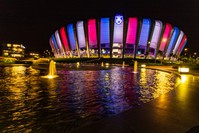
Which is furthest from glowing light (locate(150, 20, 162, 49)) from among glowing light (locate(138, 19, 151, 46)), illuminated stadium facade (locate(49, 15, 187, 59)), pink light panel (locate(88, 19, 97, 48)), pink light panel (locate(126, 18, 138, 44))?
pink light panel (locate(88, 19, 97, 48))

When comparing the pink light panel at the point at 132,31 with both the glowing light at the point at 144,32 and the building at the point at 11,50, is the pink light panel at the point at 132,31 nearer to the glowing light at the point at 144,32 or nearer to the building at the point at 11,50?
the glowing light at the point at 144,32

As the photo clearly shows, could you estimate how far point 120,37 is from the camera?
79000mm

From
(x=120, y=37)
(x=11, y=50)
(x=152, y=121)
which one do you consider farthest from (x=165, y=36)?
(x=11, y=50)

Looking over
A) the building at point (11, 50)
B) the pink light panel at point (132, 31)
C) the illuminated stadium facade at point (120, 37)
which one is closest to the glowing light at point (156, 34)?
the illuminated stadium facade at point (120, 37)

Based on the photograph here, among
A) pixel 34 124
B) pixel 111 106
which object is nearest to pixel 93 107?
pixel 111 106

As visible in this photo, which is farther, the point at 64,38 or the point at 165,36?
the point at 64,38

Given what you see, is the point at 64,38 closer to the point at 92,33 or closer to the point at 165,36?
the point at 92,33

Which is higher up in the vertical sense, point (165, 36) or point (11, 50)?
point (165, 36)

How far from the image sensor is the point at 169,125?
4.92m

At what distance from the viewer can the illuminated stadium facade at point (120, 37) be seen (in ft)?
256

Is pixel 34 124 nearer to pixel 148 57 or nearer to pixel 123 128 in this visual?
pixel 123 128

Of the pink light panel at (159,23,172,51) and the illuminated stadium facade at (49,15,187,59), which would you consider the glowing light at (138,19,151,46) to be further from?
the pink light panel at (159,23,172,51)

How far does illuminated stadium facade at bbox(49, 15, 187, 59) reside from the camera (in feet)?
256

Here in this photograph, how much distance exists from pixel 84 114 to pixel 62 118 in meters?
0.84
